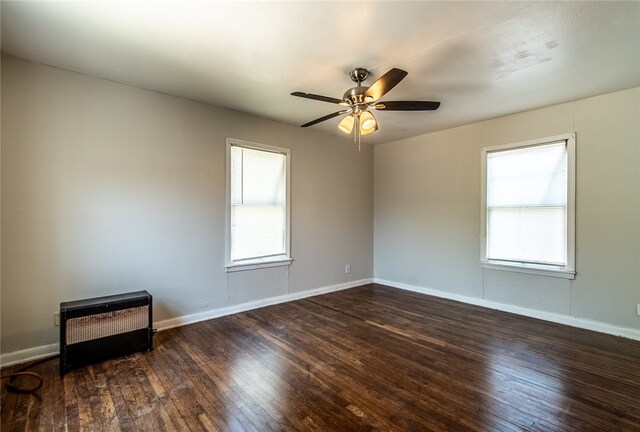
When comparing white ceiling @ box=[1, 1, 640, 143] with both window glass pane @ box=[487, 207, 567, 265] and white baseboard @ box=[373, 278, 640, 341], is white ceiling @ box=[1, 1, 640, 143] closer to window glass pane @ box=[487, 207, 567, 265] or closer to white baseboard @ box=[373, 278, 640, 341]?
window glass pane @ box=[487, 207, 567, 265]

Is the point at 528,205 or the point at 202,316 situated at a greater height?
the point at 528,205

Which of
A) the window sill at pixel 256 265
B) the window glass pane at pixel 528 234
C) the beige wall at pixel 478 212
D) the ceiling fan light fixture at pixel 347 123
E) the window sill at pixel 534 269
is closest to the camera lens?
the ceiling fan light fixture at pixel 347 123

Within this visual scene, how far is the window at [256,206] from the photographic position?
4035mm

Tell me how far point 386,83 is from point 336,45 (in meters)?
0.50

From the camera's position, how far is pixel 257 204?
4.27 metres

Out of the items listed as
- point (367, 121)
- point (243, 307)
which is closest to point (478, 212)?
point (367, 121)

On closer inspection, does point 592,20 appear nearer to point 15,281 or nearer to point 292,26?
point 292,26

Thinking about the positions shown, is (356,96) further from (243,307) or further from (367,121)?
(243,307)

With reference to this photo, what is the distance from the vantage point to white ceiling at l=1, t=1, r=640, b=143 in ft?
6.64

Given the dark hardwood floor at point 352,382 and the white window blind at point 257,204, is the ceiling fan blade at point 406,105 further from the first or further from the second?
the dark hardwood floor at point 352,382

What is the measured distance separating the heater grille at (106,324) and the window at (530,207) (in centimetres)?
436

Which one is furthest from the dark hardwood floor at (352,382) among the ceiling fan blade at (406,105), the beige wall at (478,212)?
the ceiling fan blade at (406,105)

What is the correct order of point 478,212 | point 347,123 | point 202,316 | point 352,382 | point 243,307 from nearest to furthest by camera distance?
point 352,382
point 347,123
point 202,316
point 243,307
point 478,212

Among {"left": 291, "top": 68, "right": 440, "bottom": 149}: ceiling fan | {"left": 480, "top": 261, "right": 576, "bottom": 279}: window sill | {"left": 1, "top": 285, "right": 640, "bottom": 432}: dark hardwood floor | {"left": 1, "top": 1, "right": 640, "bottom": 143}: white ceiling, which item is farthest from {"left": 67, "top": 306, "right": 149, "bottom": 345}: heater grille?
{"left": 480, "top": 261, "right": 576, "bottom": 279}: window sill
